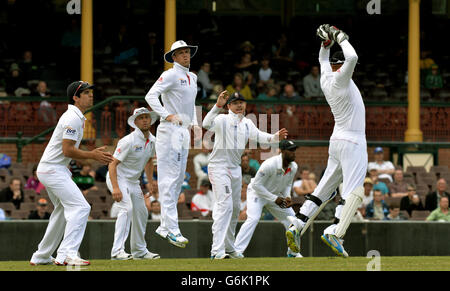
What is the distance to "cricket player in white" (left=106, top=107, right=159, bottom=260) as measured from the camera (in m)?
14.2

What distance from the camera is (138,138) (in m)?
14.2

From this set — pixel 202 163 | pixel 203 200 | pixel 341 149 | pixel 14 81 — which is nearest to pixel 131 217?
pixel 341 149

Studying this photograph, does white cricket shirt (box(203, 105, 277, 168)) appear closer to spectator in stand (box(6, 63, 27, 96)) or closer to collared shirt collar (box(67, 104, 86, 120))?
collared shirt collar (box(67, 104, 86, 120))

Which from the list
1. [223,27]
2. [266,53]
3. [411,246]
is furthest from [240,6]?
[411,246]

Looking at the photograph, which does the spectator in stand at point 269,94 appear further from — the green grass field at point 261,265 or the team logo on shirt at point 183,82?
the green grass field at point 261,265

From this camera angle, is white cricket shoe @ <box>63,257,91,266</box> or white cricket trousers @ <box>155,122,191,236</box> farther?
white cricket trousers @ <box>155,122,191,236</box>

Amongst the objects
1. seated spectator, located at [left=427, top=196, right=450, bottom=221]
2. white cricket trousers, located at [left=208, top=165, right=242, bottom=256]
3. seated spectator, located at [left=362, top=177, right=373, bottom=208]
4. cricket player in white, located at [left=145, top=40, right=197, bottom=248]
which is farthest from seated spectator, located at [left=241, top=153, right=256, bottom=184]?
cricket player in white, located at [left=145, top=40, right=197, bottom=248]

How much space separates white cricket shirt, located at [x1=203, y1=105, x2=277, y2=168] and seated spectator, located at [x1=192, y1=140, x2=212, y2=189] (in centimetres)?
556

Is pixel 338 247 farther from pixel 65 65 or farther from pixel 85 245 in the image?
pixel 65 65

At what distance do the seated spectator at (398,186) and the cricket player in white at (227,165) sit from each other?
5904mm

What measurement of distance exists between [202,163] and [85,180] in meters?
2.50

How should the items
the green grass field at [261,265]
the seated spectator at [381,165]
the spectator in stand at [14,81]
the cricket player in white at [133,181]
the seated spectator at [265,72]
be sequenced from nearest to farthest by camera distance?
the green grass field at [261,265]
the cricket player in white at [133,181]
the seated spectator at [381,165]
the spectator in stand at [14,81]
the seated spectator at [265,72]

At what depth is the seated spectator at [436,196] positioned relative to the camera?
19047 mm

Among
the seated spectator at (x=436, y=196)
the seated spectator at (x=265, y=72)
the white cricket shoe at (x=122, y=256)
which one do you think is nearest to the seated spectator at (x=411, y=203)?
the seated spectator at (x=436, y=196)
